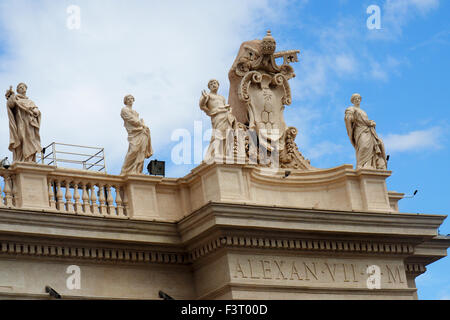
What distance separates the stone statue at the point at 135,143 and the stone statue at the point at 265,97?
8.55 ft

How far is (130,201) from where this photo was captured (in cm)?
2802

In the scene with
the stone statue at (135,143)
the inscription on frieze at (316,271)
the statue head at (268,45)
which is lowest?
the inscription on frieze at (316,271)

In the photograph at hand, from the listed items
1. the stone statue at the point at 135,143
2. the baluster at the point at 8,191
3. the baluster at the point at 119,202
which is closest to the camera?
the baluster at the point at 8,191

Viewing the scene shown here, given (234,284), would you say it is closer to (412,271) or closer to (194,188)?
(194,188)

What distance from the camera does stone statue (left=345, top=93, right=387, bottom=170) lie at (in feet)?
98.4

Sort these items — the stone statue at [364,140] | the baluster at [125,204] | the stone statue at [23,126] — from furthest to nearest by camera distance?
the stone statue at [364,140]
the baluster at [125,204]
the stone statue at [23,126]

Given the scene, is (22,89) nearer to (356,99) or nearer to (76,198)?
(76,198)

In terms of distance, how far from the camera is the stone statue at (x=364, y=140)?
30.0 m

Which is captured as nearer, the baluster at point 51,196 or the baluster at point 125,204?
the baluster at point 51,196

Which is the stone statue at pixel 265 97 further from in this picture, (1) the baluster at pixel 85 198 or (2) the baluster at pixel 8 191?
(2) the baluster at pixel 8 191

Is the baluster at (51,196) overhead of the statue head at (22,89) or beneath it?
beneath

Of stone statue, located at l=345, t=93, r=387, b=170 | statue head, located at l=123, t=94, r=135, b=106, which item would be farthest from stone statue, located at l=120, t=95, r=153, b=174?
stone statue, located at l=345, t=93, r=387, b=170

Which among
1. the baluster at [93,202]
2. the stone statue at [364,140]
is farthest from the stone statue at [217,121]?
the stone statue at [364,140]
